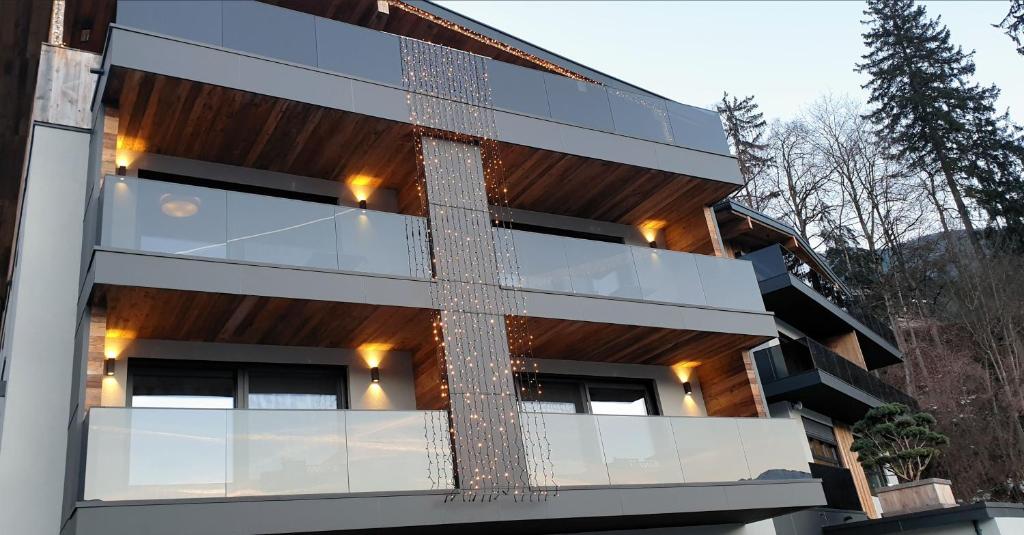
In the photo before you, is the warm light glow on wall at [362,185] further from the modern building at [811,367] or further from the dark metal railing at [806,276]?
the dark metal railing at [806,276]

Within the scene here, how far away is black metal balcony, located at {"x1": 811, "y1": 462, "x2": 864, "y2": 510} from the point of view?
17.4 meters

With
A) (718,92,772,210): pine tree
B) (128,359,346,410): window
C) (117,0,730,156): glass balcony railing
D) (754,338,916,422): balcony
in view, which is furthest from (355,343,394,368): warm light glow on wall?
(718,92,772,210): pine tree

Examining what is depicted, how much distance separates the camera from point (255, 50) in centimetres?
1193

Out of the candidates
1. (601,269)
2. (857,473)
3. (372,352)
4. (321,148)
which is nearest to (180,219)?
(321,148)

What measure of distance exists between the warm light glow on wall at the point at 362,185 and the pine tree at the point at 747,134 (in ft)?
90.1

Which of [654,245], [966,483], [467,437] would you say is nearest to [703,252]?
[654,245]

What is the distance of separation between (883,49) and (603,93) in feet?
97.8

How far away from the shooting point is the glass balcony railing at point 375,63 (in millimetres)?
11633

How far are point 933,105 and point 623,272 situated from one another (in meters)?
29.9

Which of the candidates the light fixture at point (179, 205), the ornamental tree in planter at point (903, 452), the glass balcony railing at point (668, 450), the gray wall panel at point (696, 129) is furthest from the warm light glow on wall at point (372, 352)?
the ornamental tree in planter at point (903, 452)

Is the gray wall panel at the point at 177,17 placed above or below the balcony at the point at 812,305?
above

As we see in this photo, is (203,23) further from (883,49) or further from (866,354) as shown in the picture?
(883,49)

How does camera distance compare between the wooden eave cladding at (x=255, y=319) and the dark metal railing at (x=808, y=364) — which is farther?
the dark metal railing at (x=808, y=364)

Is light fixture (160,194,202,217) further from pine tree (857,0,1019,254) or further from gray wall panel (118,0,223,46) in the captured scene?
pine tree (857,0,1019,254)
